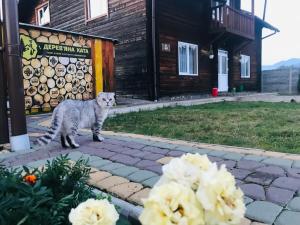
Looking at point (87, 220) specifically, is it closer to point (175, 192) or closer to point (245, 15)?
point (175, 192)

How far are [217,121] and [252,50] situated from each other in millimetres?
13406

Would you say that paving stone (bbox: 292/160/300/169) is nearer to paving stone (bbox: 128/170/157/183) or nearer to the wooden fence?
paving stone (bbox: 128/170/157/183)

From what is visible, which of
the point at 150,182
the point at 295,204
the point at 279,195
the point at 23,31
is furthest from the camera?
the point at 23,31

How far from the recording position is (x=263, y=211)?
1.82 m

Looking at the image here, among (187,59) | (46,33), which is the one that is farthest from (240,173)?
(187,59)

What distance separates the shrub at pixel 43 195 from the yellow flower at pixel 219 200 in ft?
2.56

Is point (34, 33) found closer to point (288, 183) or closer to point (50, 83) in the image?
point (50, 83)

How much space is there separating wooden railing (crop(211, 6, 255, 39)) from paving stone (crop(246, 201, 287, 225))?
11.5 metres

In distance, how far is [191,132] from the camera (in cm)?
470

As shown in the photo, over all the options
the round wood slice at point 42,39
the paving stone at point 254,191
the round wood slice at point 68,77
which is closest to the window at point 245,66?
the round wood slice at point 68,77

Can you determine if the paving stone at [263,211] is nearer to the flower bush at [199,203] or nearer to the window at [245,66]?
the flower bush at [199,203]

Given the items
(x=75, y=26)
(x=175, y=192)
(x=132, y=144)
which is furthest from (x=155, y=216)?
(x=75, y=26)

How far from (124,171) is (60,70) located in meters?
6.08

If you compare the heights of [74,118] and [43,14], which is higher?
[43,14]
